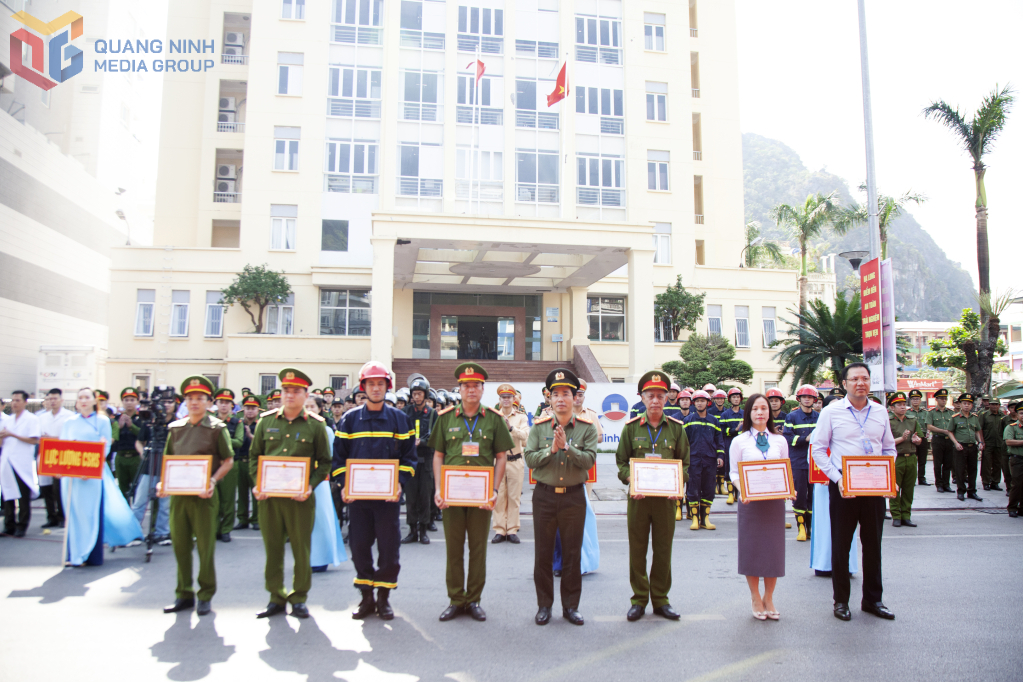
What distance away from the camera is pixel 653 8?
3225cm

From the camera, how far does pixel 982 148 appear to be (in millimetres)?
19734

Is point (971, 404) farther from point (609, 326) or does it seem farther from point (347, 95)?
point (347, 95)

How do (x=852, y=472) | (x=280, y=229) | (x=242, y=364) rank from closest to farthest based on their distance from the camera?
(x=852, y=472)
(x=242, y=364)
(x=280, y=229)

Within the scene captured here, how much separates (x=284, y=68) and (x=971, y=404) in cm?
2906

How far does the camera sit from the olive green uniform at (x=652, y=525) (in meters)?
5.73

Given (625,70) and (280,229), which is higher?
(625,70)

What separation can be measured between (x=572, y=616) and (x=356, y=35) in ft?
99.7

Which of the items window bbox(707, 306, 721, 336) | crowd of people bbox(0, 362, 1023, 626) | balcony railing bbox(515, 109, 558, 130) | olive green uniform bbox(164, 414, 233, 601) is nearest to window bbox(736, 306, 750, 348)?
window bbox(707, 306, 721, 336)

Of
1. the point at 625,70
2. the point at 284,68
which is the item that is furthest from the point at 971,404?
the point at 284,68

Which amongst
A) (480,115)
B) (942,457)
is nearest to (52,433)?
(942,457)

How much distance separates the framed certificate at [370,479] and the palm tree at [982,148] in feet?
64.0

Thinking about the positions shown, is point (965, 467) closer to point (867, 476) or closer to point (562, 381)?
point (867, 476)

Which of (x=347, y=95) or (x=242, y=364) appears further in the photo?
(x=347, y=95)

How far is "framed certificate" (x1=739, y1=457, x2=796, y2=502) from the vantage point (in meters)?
5.66
